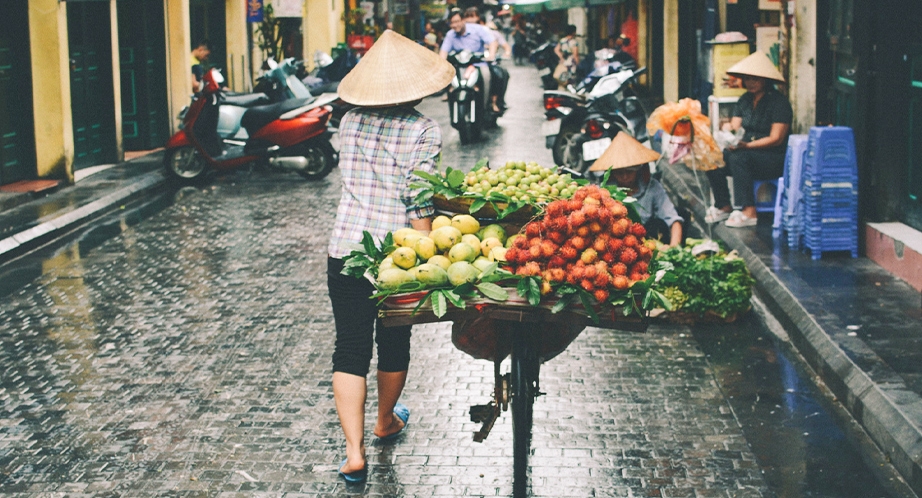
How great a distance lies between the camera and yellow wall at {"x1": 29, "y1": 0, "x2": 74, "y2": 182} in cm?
1322

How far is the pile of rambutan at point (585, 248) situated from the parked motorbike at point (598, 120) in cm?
864

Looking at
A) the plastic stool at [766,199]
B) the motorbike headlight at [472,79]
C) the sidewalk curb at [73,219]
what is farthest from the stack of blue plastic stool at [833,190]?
the motorbike headlight at [472,79]

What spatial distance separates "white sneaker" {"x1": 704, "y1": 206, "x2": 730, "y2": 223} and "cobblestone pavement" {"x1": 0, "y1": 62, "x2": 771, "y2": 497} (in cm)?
327

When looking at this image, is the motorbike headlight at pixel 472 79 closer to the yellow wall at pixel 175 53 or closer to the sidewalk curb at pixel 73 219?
the yellow wall at pixel 175 53

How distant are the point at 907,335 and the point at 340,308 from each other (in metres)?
3.53

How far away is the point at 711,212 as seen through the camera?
1080cm

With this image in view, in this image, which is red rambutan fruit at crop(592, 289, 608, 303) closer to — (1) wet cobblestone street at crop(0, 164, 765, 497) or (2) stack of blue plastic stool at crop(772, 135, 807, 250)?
(1) wet cobblestone street at crop(0, 164, 765, 497)

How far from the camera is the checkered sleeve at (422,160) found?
16.1 feet

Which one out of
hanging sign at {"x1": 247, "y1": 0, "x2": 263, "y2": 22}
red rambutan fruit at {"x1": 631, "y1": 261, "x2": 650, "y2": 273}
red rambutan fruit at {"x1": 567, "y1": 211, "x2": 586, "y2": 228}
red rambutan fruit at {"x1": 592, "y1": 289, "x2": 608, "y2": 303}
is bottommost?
red rambutan fruit at {"x1": 592, "y1": 289, "x2": 608, "y2": 303}

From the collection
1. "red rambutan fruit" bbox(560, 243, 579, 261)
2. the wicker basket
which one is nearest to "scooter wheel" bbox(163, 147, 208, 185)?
the wicker basket

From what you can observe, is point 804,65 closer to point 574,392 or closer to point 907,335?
point 907,335

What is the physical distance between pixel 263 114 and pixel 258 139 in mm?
330

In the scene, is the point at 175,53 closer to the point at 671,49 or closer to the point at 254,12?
the point at 254,12

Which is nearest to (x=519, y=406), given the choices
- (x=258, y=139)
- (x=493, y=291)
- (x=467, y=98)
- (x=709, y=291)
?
(x=493, y=291)
